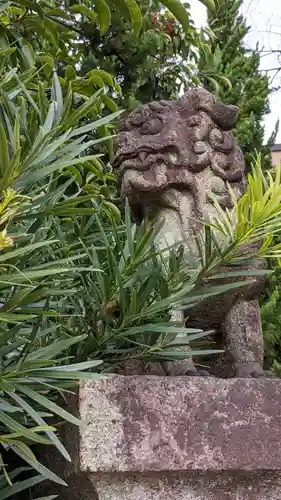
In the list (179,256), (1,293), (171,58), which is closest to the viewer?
(1,293)

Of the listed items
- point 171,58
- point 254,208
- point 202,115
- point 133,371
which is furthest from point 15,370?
point 171,58

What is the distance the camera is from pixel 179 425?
3.38ft

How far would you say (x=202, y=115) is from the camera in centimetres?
139

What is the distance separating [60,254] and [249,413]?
43 cm

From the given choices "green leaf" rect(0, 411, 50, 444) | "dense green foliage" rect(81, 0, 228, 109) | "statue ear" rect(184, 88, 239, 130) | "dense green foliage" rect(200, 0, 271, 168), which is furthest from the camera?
"dense green foliage" rect(200, 0, 271, 168)

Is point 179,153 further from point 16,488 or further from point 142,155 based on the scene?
point 16,488

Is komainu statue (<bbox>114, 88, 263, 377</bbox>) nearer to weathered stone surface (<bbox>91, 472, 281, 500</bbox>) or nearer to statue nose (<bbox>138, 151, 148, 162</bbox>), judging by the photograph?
statue nose (<bbox>138, 151, 148, 162</bbox>)

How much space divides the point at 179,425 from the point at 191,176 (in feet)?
1.69

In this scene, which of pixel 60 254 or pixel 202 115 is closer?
pixel 60 254

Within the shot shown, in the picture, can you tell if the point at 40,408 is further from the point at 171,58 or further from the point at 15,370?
the point at 171,58

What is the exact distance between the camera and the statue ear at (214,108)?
139cm

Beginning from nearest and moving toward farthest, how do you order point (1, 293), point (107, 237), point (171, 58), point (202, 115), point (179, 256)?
point (1, 293)
point (179, 256)
point (107, 237)
point (202, 115)
point (171, 58)

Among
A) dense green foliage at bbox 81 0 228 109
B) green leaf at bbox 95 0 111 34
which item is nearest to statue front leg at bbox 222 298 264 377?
green leaf at bbox 95 0 111 34

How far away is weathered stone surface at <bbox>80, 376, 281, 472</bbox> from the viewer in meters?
0.99
